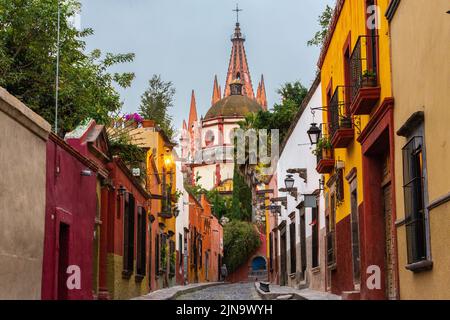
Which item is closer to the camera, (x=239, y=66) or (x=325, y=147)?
(x=325, y=147)

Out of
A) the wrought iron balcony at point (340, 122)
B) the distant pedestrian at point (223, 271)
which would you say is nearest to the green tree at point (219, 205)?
the distant pedestrian at point (223, 271)

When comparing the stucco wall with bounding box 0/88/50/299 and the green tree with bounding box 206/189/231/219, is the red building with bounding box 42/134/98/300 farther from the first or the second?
the green tree with bounding box 206/189/231/219

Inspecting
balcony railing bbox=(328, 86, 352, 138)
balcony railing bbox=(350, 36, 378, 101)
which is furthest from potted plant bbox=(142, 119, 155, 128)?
balcony railing bbox=(350, 36, 378, 101)

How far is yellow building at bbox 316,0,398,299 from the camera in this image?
12.1 meters

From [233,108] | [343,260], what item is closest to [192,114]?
[233,108]

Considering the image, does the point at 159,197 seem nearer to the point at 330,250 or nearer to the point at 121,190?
the point at 121,190

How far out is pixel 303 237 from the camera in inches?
963

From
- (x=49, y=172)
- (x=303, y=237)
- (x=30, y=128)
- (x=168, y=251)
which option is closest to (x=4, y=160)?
(x=30, y=128)

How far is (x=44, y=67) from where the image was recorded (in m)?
21.1

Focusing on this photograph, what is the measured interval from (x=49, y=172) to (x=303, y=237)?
1360 centimetres

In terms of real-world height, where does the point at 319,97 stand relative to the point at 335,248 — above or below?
above

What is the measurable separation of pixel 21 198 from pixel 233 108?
7918 cm

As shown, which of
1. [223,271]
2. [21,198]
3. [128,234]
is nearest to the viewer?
[21,198]
